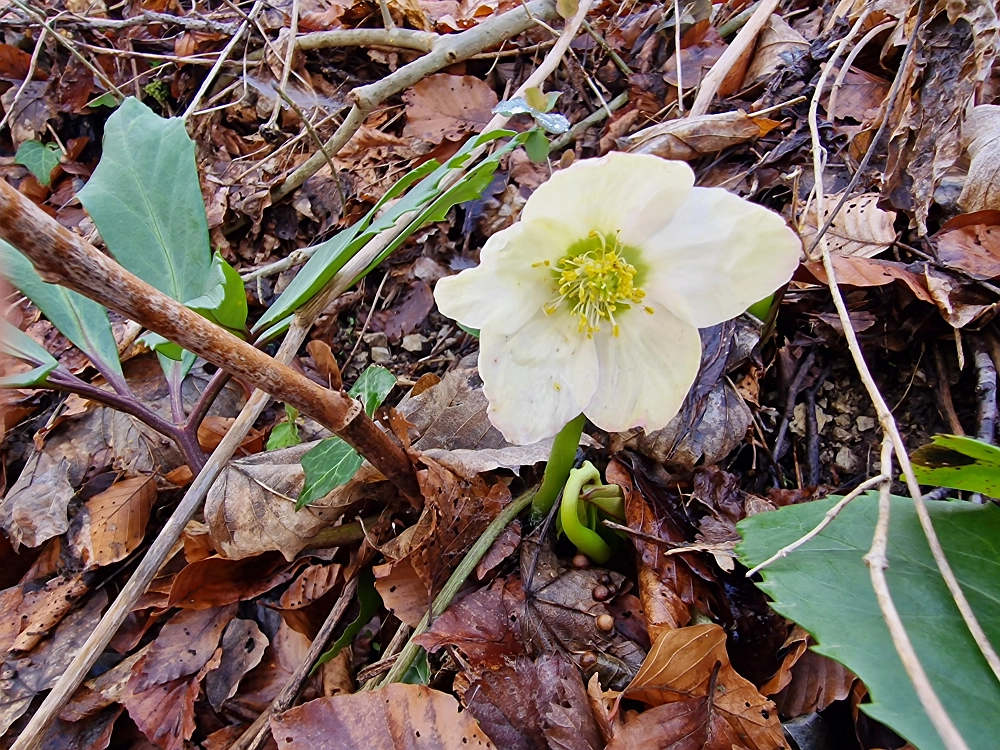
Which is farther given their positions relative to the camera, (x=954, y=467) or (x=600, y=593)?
(x=600, y=593)

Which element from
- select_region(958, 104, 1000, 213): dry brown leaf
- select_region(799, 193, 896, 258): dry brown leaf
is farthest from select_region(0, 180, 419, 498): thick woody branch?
select_region(958, 104, 1000, 213): dry brown leaf

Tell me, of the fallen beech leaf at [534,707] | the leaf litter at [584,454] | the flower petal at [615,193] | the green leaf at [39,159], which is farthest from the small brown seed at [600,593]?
the green leaf at [39,159]

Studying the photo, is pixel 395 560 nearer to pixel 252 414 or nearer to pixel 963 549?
pixel 252 414

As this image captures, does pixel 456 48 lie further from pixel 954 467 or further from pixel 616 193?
pixel 954 467

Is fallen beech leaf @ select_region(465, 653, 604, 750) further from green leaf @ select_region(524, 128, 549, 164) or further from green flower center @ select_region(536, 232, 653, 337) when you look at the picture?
green leaf @ select_region(524, 128, 549, 164)

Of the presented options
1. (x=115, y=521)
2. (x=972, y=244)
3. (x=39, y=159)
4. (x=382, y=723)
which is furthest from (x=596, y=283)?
(x=39, y=159)
